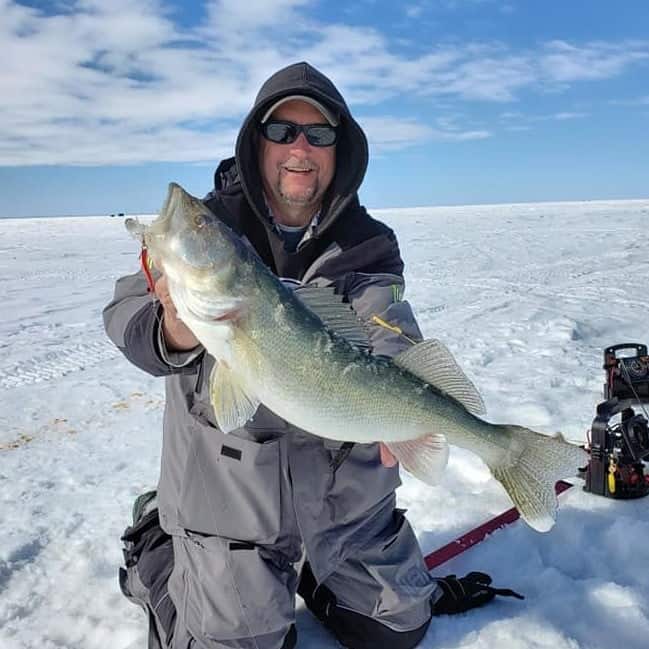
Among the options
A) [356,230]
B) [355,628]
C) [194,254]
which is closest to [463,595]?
[355,628]

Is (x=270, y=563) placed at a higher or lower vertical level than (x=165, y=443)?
lower

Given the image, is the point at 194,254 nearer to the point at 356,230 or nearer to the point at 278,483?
the point at 278,483

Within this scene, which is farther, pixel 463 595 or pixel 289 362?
pixel 463 595

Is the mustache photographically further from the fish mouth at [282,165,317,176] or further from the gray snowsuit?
the gray snowsuit

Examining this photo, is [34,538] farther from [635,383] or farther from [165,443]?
[635,383]

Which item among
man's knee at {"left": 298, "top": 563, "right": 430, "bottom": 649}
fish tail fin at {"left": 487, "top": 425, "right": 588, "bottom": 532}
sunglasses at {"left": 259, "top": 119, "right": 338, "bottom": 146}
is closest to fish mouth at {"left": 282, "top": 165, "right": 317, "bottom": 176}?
sunglasses at {"left": 259, "top": 119, "right": 338, "bottom": 146}

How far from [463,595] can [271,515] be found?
3.32 ft

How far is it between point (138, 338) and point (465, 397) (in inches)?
51.5

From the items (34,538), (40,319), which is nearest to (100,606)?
(34,538)

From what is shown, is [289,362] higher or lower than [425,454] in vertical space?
higher

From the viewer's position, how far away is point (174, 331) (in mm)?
2467

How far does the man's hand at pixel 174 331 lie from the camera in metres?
2.33

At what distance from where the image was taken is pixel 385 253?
10.4 feet

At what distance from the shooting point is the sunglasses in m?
3.19
